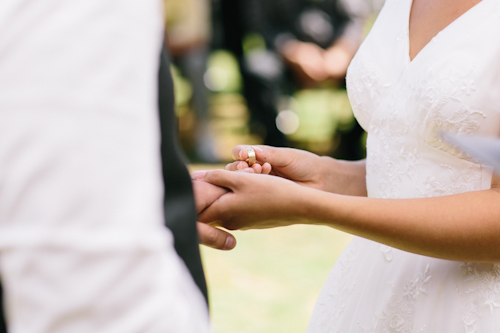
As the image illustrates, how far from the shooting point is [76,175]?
0.49 metres

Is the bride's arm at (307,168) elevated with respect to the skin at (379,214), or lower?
lower

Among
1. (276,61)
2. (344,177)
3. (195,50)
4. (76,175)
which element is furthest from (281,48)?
(76,175)

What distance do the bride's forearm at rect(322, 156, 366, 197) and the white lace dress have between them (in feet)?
0.43

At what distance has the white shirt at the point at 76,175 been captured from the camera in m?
0.48

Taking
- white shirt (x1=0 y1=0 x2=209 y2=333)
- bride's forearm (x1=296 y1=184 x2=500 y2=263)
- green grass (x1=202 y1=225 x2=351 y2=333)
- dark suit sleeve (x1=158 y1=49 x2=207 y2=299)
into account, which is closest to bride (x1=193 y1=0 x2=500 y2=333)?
bride's forearm (x1=296 y1=184 x2=500 y2=263)

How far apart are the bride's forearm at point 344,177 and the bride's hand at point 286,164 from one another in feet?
0.06

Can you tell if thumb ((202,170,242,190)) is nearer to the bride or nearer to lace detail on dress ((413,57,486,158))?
the bride

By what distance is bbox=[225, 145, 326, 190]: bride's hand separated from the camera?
4.82ft

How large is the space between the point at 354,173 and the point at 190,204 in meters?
1.12

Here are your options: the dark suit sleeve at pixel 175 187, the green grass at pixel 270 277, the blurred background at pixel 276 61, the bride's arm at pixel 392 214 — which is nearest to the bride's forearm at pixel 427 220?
the bride's arm at pixel 392 214

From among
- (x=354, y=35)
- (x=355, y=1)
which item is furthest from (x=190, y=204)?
(x=355, y=1)

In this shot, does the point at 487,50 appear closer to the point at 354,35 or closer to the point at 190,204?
the point at 190,204

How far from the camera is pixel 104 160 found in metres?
0.50

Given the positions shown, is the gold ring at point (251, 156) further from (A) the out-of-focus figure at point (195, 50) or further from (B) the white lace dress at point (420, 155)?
(A) the out-of-focus figure at point (195, 50)
